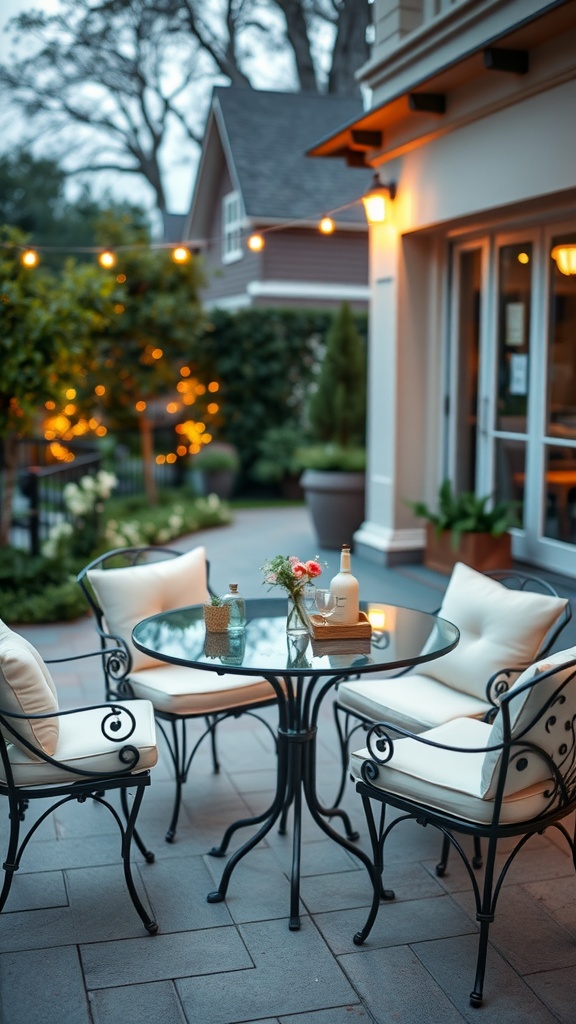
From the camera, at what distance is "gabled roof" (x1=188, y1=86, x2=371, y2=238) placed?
50.0ft

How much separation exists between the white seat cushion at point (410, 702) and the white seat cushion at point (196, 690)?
0.35 metres

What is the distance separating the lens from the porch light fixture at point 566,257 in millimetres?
6113

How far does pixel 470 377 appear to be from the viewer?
7.47m

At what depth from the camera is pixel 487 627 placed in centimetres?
387

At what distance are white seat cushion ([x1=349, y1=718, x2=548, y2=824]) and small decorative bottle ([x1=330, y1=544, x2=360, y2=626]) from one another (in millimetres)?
484

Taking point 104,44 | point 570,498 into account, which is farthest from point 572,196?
point 104,44

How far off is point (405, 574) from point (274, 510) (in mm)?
5208

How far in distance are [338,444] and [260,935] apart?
6.41 meters

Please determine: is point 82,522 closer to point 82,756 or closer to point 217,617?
point 217,617

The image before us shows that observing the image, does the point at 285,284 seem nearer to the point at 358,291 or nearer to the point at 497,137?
the point at 358,291

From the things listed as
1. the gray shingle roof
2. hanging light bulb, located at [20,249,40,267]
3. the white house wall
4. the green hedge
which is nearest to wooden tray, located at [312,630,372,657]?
the white house wall

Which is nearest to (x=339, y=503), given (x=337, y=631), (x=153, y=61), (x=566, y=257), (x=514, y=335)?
(x=514, y=335)

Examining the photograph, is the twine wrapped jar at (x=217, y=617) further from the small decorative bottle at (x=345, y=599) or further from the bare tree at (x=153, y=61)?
the bare tree at (x=153, y=61)

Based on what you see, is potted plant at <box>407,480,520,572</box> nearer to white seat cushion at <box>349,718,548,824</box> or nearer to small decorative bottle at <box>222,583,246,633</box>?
small decorative bottle at <box>222,583,246,633</box>
